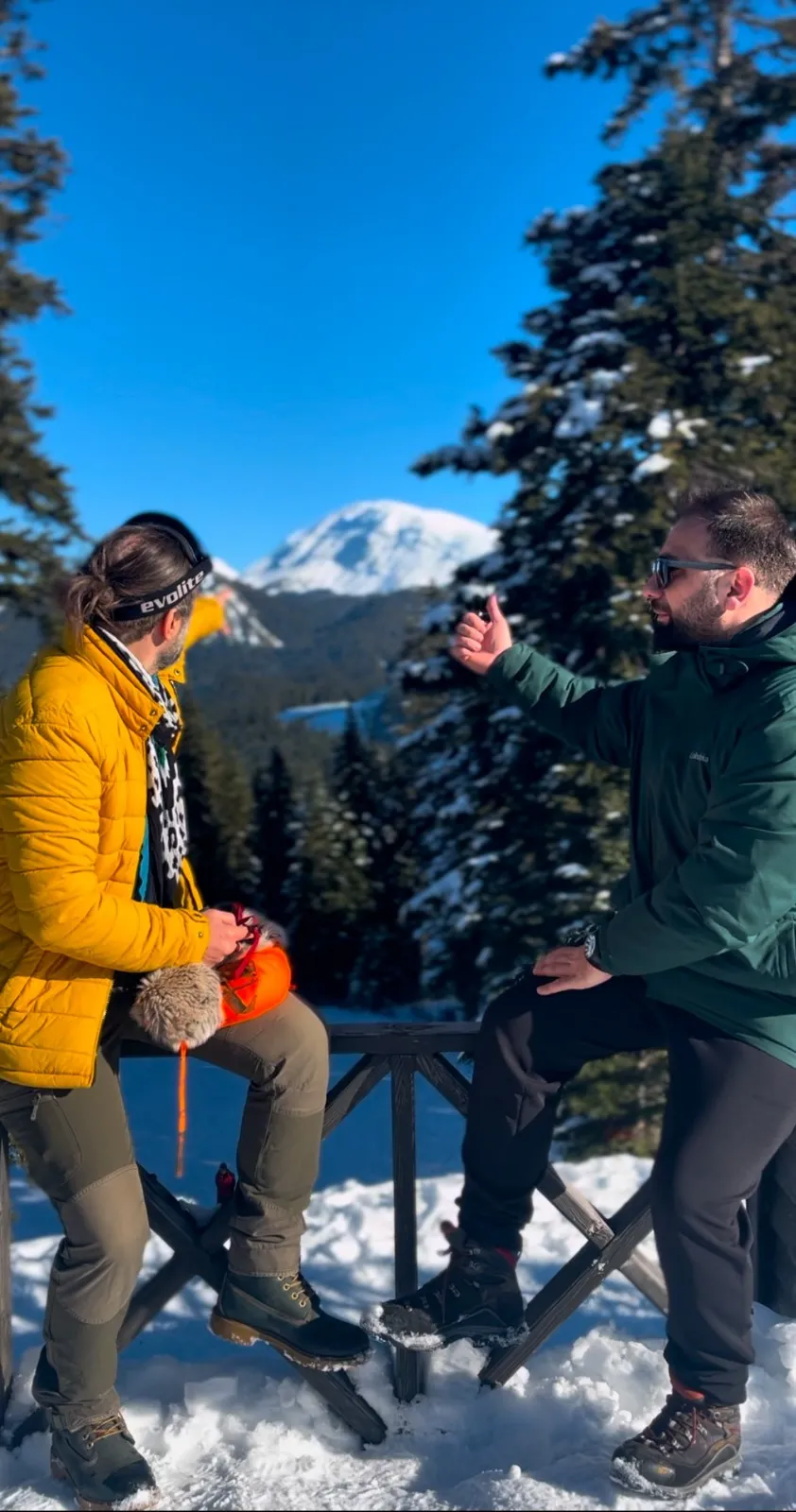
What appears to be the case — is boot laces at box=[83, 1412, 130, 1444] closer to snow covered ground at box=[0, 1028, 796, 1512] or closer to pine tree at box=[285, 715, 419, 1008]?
snow covered ground at box=[0, 1028, 796, 1512]

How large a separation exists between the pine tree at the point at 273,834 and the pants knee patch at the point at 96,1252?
31094mm

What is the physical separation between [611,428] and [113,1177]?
9353 millimetres

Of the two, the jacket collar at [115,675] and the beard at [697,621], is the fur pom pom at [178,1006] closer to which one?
the jacket collar at [115,675]

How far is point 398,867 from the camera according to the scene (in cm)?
3017

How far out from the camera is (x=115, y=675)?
246cm

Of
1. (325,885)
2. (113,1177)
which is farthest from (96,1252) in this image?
(325,885)

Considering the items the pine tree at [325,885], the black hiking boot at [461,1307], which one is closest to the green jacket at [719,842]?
the black hiking boot at [461,1307]

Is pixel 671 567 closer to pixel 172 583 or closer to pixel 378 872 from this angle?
pixel 172 583

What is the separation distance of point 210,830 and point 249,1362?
29949 mm

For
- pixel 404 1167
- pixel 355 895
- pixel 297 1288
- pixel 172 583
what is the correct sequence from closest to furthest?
pixel 172 583 → pixel 297 1288 → pixel 404 1167 → pixel 355 895

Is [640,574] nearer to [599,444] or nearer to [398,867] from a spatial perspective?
[599,444]

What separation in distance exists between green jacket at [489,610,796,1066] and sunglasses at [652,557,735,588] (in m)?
0.18

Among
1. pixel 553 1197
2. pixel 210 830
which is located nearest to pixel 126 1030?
pixel 553 1197

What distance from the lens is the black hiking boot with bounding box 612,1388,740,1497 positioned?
242cm
